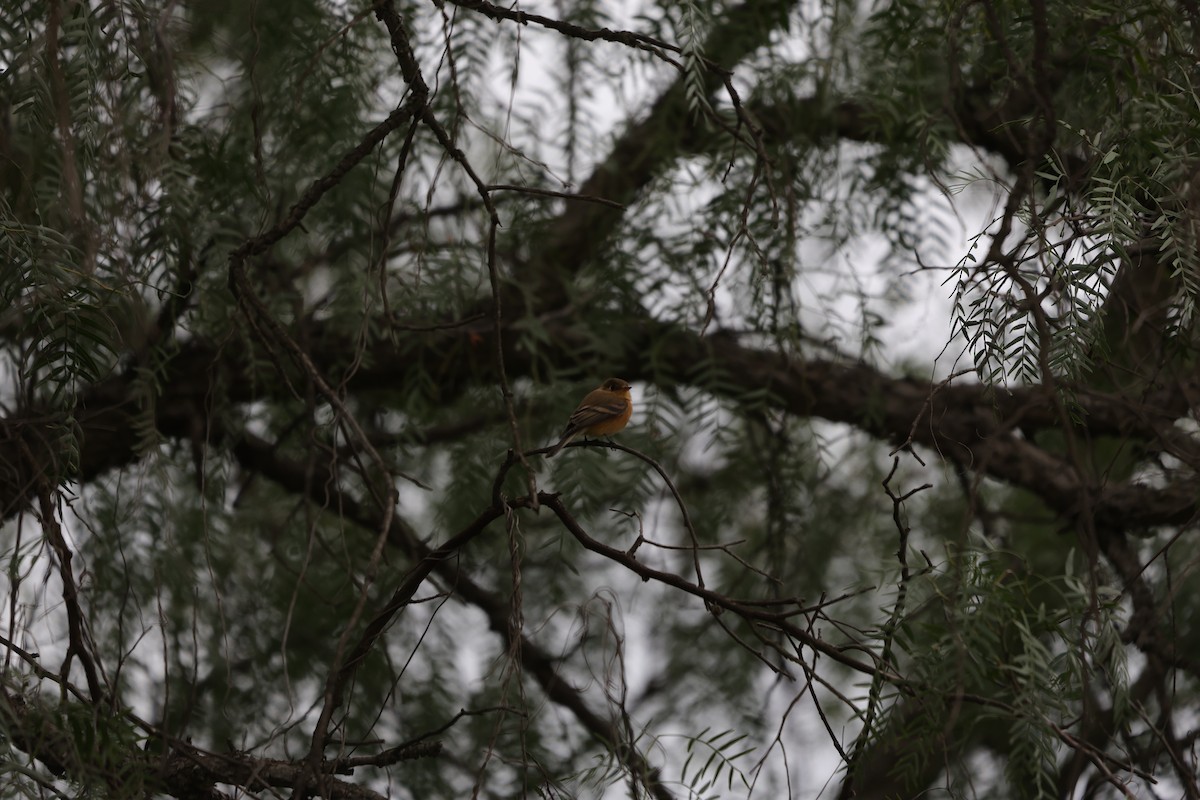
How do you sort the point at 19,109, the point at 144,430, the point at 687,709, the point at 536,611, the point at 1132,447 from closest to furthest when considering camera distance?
the point at 19,109 → the point at 144,430 → the point at 1132,447 → the point at 536,611 → the point at 687,709

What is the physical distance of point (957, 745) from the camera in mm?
2508

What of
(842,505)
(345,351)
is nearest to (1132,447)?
(842,505)

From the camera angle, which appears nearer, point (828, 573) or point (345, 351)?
point (345, 351)

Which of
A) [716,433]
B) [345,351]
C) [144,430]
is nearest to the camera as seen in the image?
[144,430]

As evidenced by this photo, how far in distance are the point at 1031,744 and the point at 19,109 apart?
2.33 metres

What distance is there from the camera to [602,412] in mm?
3646

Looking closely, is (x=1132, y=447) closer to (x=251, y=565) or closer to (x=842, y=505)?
(x=842, y=505)

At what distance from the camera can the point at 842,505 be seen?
5098mm

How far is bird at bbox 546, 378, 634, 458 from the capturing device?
11.2 feet

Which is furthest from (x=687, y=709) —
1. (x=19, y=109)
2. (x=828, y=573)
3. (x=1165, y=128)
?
(x=19, y=109)

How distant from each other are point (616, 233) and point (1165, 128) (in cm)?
188

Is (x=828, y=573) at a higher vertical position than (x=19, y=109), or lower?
higher

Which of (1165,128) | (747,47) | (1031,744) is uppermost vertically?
(747,47)

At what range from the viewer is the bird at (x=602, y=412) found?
3404 mm
